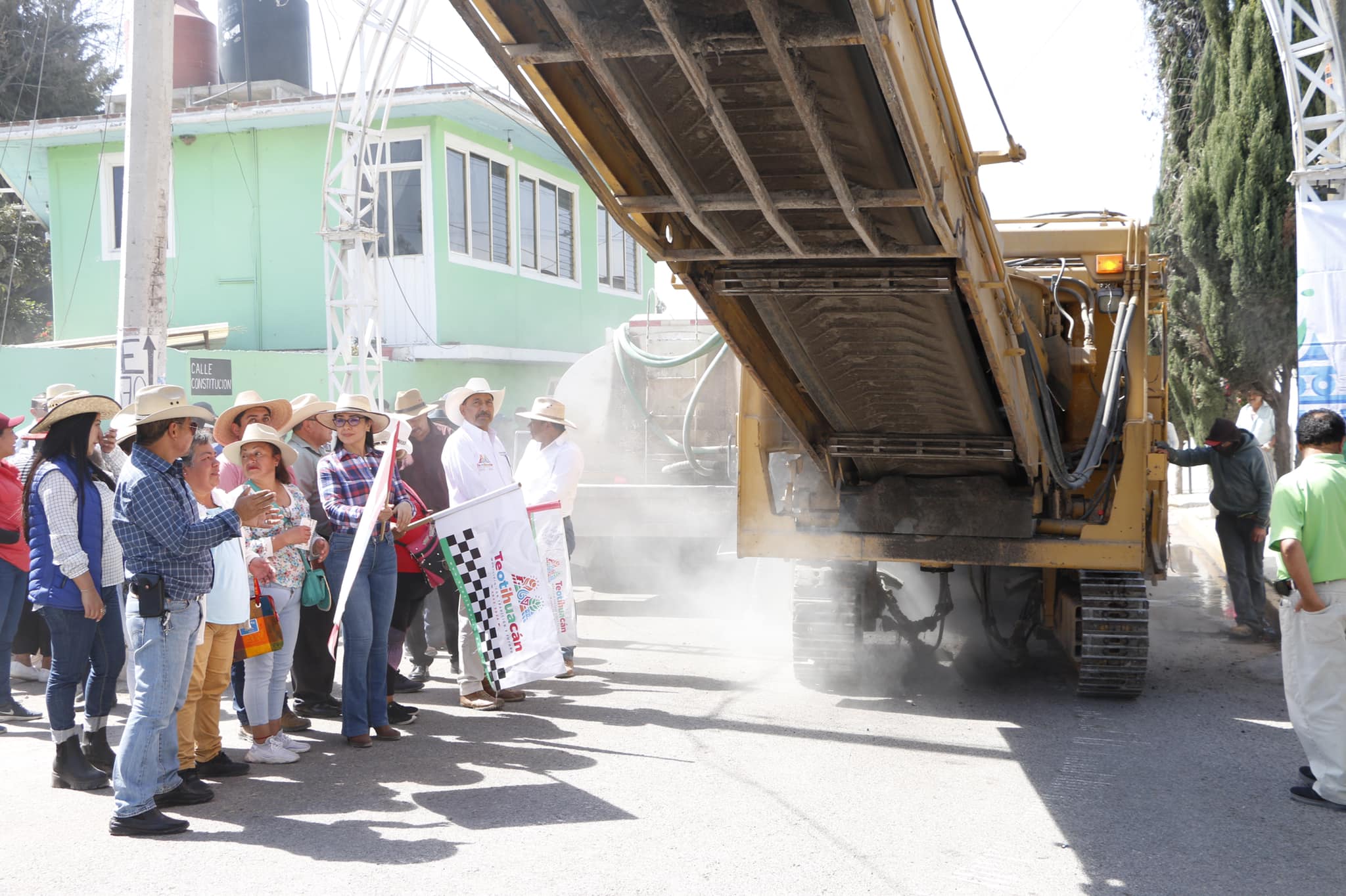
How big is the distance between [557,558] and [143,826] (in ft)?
11.0

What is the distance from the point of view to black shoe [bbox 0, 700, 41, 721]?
6.91m

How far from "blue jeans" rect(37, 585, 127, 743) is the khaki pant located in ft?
1.52

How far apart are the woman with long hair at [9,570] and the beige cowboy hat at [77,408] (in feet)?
5.29

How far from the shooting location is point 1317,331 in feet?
32.5

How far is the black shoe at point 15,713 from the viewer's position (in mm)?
6910

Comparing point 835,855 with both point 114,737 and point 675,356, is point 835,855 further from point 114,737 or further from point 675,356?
point 675,356

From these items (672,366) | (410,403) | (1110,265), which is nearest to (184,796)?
(410,403)

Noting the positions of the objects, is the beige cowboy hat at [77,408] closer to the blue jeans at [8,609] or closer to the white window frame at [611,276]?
the blue jeans at [8,609]

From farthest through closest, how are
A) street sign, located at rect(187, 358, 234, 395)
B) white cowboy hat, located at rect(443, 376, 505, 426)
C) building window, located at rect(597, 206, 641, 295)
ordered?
building window, located at rect(597, 206, 641, 295) < street sign, located at rect(187, 358, 234, 395) < white cowboy hat, located at rect(443, 376, 505, 426)

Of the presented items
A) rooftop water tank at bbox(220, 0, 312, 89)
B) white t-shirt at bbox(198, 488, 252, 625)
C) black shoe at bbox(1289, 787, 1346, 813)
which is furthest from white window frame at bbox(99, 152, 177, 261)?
black shoe at bbox(1289, 787, 1346, 813)

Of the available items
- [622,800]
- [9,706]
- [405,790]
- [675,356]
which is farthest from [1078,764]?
[675,356]

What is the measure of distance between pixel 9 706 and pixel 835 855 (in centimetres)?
499

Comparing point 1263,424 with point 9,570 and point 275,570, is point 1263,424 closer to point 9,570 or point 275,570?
point 275,570

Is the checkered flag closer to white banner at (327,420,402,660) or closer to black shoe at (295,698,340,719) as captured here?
white banner at (327,420,402,660)
